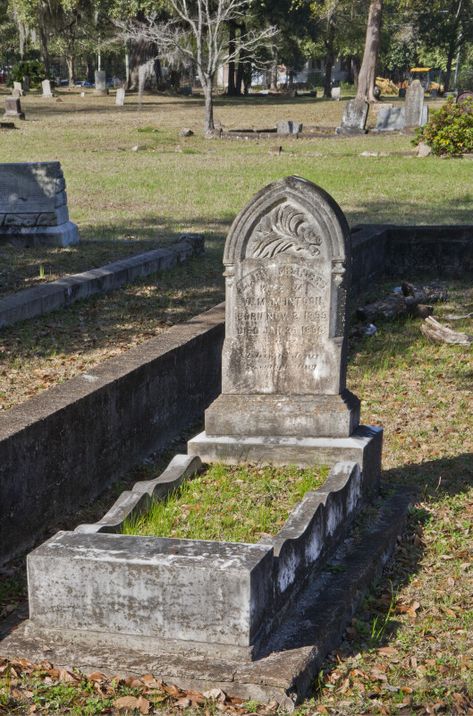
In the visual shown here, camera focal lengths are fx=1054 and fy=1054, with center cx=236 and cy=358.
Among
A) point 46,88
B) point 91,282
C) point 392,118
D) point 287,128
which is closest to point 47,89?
point 46,88

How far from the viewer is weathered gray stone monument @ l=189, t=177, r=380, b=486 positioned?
711cm

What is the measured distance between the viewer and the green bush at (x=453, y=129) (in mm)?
28812

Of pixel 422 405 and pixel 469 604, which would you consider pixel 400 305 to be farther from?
pixel 469 604

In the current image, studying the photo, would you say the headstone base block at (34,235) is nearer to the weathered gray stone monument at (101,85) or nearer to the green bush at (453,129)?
the green bush at (453,129)

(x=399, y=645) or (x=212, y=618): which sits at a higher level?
(x=212, y=618)

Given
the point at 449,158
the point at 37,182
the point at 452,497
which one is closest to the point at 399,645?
the point at 452,497

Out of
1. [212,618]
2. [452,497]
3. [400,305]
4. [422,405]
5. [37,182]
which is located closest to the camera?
[212,618]

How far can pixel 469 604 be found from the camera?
6.01 metres

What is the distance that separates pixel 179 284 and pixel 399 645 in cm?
830

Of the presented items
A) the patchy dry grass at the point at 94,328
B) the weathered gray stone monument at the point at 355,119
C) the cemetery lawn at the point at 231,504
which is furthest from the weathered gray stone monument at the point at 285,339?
the weathered gray stone monument at the point at 355,119

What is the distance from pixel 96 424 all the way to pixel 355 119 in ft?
104

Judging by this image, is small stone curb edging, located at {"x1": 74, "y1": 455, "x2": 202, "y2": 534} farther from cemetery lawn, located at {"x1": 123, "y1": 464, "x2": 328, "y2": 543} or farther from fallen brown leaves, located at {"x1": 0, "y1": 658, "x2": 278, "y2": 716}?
fallen brown leaves, located at {"x1": 0, "y1": 658, "x2": 278, "y2": 716}

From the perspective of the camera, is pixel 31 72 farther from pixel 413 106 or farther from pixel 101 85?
pixel 413 106

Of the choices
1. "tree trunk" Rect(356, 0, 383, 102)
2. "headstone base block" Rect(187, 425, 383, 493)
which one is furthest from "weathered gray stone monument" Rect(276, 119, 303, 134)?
"headstone base block" Rect(187, 425, 383, 493)
